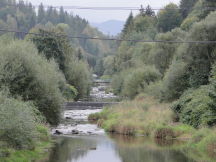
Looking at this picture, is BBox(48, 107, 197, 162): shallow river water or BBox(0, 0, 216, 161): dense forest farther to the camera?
BBox(48, 107, 197, 162): shallow river water

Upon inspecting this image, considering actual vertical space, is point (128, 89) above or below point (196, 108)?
below

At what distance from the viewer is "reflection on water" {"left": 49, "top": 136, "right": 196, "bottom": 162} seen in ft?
138

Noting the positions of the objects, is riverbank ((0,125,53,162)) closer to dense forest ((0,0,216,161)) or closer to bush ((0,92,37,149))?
dense forest ((0,0,216,161))

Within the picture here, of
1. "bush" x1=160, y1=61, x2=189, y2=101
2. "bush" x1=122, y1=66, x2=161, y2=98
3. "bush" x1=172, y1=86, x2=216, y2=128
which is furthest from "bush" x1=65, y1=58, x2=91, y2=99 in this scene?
"bush" x1=172, y1=86, x2=216, y2=128

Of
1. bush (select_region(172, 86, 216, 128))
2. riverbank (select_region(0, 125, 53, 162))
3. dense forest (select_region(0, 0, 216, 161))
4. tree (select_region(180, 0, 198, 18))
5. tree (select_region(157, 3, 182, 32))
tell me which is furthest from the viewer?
tree (select_region(180, 0, 198, 18))

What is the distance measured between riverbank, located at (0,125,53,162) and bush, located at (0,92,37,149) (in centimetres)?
72

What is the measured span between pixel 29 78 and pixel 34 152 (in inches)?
510

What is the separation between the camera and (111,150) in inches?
1820

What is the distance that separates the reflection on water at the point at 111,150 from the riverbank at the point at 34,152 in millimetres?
791

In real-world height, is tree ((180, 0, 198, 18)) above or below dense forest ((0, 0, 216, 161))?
above

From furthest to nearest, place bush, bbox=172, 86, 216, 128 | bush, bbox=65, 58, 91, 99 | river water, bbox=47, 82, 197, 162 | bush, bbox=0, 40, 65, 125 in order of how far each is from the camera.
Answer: bush, bbox=65, 58, 91, 99 < bush, bbox=172, 86, 216, 128 < bush, bbox=0, 40, 65, 125 < river water, bbox=47, 82, 197, 162

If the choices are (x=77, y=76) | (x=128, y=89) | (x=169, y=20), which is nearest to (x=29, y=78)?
(x=128, y=89)

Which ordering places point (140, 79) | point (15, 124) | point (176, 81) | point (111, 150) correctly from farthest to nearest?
point (140, 79) < point (176, 81) < point (111, 150) < point (15, 124)

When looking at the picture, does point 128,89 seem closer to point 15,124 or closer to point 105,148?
point 105,148
